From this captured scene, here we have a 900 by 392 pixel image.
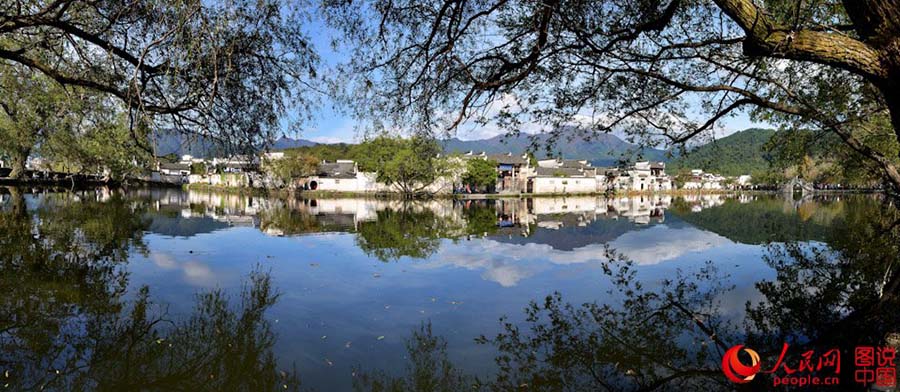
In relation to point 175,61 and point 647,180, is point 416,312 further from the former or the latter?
point 647,180

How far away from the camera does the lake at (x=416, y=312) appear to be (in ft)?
15.6

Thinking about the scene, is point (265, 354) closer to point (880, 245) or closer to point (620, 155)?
point (620, 155)

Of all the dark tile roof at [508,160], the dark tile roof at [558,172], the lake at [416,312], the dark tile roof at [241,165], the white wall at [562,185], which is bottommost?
the lake at [416,312]

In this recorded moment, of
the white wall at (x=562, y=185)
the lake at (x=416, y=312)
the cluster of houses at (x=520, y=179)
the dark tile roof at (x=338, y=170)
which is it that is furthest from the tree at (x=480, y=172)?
the lake at (x=416, y=312)

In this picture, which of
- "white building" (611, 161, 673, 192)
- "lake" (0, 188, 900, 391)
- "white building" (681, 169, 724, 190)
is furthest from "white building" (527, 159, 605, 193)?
"lake" (0, 188, 900, 391)

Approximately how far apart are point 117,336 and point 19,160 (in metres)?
47.5

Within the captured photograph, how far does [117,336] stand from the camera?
18.2 feet

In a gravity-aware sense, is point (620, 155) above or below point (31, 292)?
above

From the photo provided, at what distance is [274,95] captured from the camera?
620cm

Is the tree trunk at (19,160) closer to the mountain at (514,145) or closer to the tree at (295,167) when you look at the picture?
the tree at (295,167)

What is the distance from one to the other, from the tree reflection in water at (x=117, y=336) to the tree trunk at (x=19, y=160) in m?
36.1

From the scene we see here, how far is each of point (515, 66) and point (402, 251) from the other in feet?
27.4

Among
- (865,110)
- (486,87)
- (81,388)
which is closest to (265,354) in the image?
(81,388)

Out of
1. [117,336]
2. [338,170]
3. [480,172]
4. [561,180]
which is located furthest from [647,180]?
[117,336]
